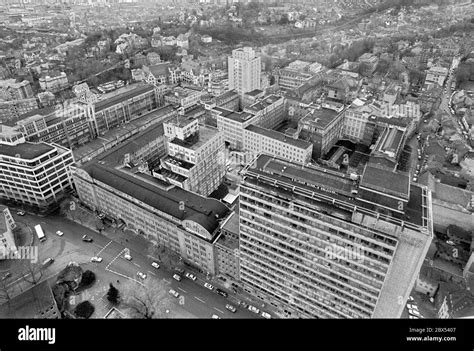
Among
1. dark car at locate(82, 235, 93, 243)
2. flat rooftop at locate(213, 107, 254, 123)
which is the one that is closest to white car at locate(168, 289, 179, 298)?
dark car at locate(82, 235, 93, 243)

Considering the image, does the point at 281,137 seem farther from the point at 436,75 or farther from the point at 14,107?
the point at 14,107

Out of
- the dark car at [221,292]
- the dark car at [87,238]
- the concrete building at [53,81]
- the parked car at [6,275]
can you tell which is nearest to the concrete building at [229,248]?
the dark car at [221,292]

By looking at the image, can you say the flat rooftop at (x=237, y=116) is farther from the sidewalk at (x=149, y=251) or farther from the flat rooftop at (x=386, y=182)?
the flat rooftop at (x=386, y=182)

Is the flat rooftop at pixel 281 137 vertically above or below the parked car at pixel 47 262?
above

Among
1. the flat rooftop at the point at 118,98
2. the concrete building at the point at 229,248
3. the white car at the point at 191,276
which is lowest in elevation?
the white car at the point at 191,276

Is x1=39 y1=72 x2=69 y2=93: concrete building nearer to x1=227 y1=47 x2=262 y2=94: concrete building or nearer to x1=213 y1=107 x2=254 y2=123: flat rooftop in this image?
x1=227 y1=47 x2=262 y2=94: concrete building
